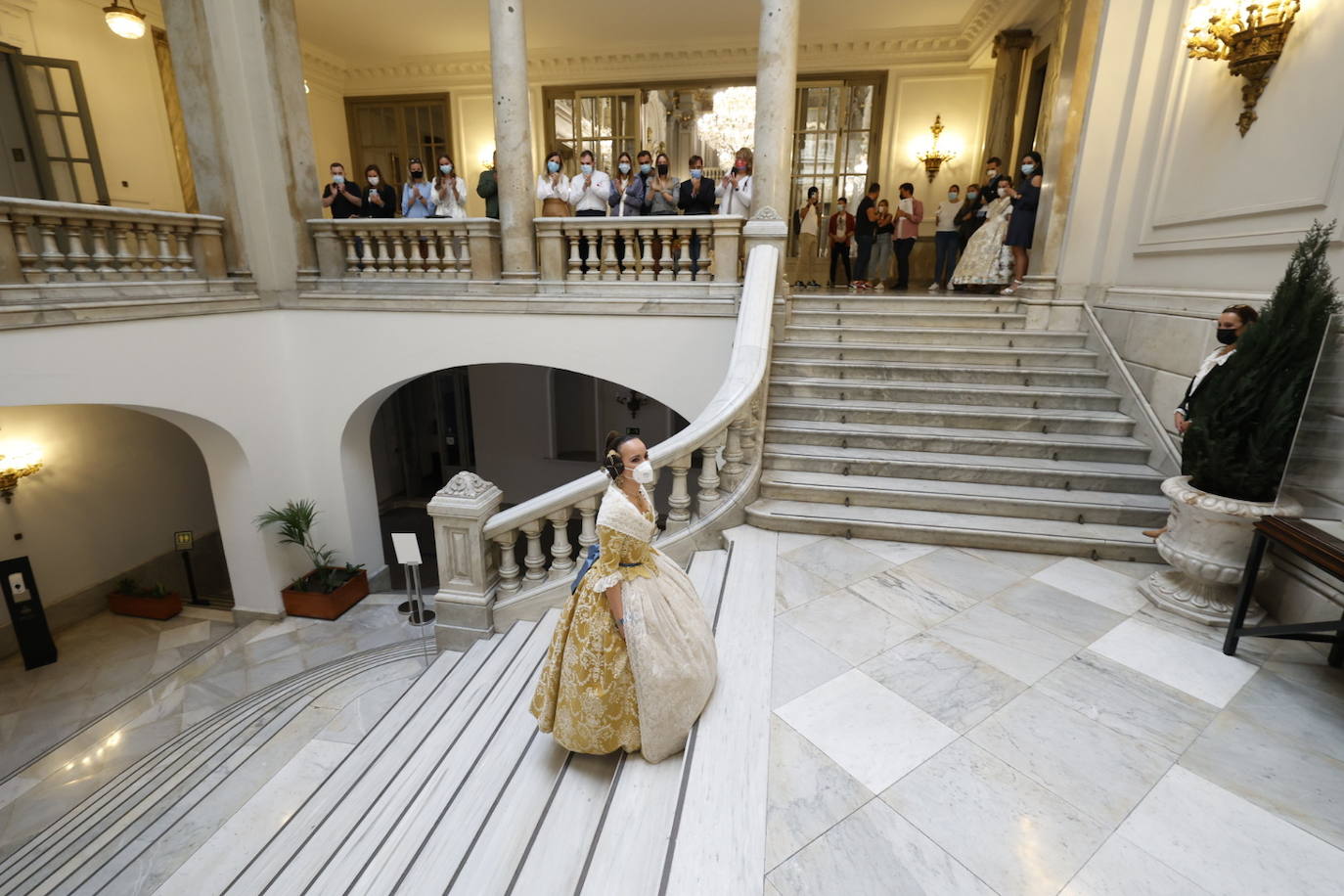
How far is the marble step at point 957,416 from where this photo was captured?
16.7 feet

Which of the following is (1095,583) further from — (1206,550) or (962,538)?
(962,538)

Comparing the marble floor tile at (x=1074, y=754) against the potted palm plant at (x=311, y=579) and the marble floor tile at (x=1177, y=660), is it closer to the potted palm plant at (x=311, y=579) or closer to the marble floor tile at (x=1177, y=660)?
the marble floor tile at (x=1177, y=660)

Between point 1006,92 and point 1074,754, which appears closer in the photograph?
point 1074,754

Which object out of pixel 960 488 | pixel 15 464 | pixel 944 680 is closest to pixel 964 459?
pixel 960 488

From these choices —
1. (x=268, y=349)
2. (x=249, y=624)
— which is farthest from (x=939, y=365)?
(x=249, y=624)

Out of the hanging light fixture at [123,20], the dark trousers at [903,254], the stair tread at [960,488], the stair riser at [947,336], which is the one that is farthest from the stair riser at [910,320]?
the hanging light fixture at [123,20]

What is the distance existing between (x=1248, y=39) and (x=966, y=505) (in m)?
3.66

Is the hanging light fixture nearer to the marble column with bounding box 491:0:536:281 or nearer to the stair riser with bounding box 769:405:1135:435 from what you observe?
the marble column with bounding box 491:0:536:281

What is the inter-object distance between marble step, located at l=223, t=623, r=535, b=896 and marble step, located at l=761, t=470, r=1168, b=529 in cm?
233

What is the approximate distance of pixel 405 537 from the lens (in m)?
5.53

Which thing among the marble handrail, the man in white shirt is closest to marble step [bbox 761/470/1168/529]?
the man in white shirt

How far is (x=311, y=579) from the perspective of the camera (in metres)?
7.98

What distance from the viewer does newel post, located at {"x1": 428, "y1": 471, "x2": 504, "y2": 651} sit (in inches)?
170

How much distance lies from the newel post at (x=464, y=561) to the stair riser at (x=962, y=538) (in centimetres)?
195
